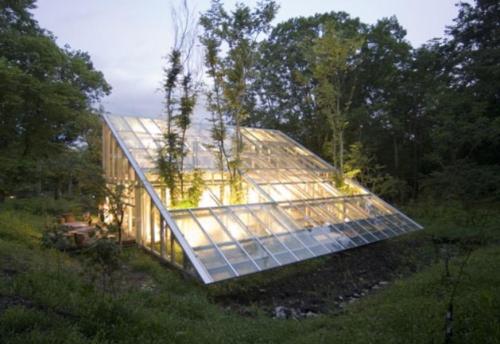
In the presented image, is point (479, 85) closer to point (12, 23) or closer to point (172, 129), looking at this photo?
point (172, 129)

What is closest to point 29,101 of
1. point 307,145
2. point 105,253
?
point 105,253

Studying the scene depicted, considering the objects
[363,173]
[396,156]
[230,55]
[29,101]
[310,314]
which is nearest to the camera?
[310,314]

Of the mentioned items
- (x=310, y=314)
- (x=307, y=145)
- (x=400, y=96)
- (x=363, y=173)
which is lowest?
(x=310, y=314)

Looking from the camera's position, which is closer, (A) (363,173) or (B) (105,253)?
(B) (105,253)

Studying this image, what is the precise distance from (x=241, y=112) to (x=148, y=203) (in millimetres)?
4109

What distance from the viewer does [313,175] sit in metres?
13.0

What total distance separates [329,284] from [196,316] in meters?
3.72

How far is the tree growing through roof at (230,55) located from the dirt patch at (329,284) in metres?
3.32

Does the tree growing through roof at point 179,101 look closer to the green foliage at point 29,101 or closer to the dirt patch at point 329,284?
the dirt patch at point 329,284

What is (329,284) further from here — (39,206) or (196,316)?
(39,206)

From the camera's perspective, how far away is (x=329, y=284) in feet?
25.7

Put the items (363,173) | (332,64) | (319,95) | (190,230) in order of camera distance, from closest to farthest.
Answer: (190,230)
(332,64)
(319,95)
(363,173)

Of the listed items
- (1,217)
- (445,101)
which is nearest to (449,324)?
(1,217)

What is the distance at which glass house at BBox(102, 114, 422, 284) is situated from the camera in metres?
7.31
